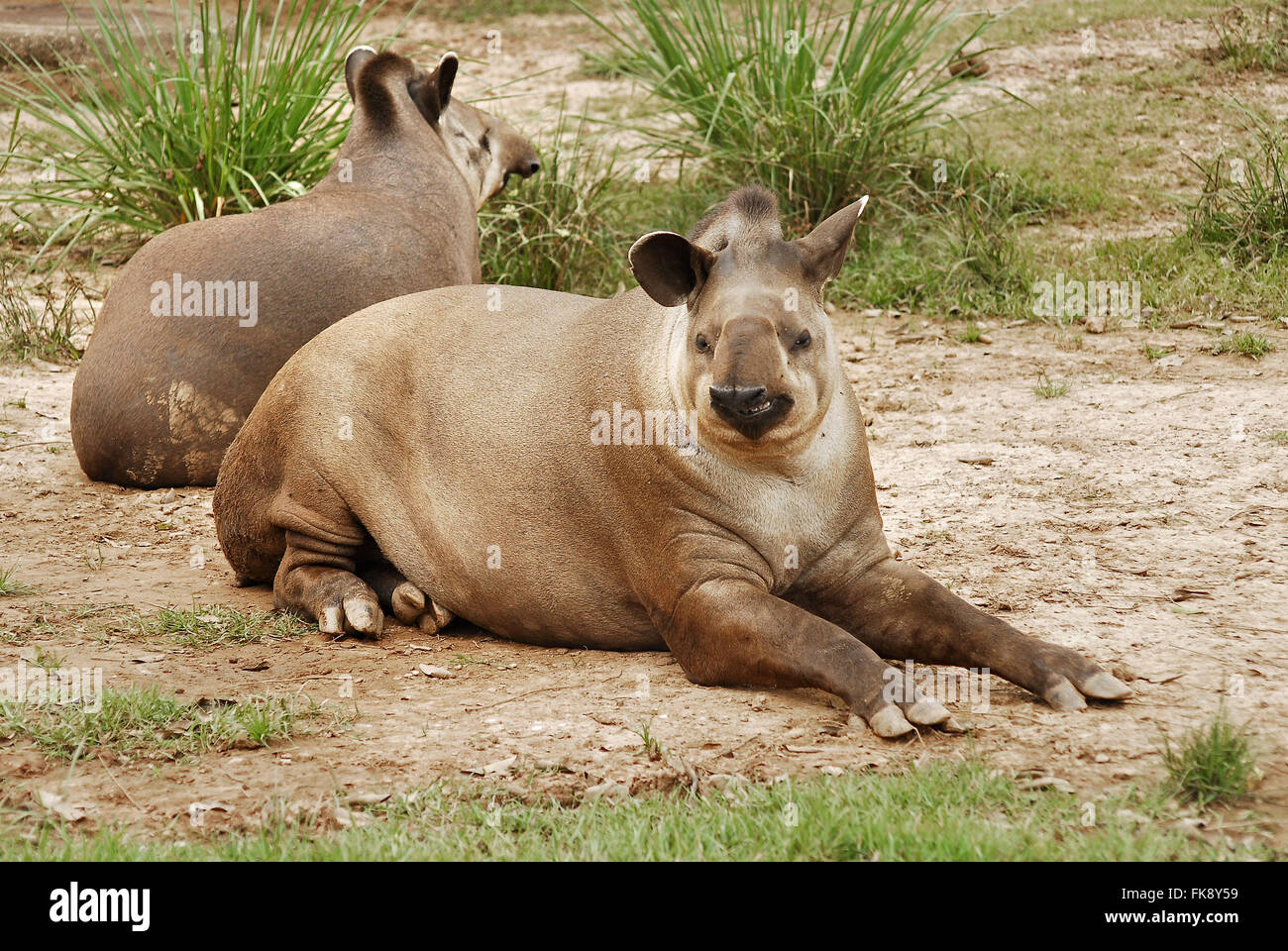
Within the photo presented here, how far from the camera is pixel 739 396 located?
4.11m

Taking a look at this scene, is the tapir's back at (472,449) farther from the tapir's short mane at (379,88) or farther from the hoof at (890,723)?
the tapir's short mane at (379,88)

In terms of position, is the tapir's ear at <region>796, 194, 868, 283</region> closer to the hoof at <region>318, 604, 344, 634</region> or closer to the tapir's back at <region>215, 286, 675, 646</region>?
the tapir's back at <region>215, 286, 675, 646</region>

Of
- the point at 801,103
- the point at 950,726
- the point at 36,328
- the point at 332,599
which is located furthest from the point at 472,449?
the point at 801,103

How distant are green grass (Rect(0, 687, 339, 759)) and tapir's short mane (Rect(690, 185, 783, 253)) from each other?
189cm

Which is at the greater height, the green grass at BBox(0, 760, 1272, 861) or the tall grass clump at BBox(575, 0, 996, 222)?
the tall grass clump at BBox(575, 0, 996, 222)

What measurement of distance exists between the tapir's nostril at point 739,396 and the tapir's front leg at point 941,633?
0.81m

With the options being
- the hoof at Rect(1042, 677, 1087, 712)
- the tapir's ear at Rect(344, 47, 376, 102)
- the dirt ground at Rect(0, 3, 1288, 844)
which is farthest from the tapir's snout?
the tapir's ear at Rect(344, 47, 376, 102)

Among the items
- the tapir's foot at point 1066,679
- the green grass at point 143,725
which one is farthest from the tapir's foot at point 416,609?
the tapir's foot at point 1066,679

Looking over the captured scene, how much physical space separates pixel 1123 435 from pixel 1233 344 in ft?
4.23

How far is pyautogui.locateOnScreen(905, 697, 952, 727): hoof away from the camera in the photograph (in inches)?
157

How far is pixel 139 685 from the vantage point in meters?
4.43

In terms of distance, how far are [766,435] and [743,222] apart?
785 mm

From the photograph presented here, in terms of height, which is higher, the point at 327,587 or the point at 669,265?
the point at 669,265

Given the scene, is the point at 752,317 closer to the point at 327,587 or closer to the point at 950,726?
the point at 950,726
